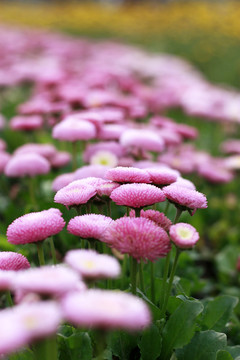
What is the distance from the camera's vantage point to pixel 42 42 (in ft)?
19.0

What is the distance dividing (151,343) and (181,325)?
0.08m

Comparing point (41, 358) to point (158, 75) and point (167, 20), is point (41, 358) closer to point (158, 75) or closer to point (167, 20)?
point (158, 75)

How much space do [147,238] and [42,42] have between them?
5311 millimetres

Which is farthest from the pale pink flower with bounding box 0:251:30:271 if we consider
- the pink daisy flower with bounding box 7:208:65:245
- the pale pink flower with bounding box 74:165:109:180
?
the pale pink flower with bounding box 74:165:109:180

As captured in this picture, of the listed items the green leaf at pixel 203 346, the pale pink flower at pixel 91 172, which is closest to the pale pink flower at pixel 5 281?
the green leaf at pixel 203 346

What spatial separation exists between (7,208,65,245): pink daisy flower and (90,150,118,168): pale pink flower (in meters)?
0.68

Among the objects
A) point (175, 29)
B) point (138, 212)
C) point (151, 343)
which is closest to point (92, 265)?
point (138, 212)

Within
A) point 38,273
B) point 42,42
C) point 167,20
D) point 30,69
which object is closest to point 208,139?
point 30,69

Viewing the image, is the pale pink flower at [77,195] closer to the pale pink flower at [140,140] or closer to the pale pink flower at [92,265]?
the pale pink flower at [92,265]

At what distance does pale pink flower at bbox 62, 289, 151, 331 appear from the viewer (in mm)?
556

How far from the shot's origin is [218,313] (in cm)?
138

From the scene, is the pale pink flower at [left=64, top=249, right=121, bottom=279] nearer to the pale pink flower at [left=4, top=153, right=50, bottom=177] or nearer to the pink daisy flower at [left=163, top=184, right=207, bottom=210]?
the pink daisy flower at [left=163, top=184, right=207, bottom=210]

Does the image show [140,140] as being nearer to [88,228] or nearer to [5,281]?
[88,228]

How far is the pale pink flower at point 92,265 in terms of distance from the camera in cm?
69
